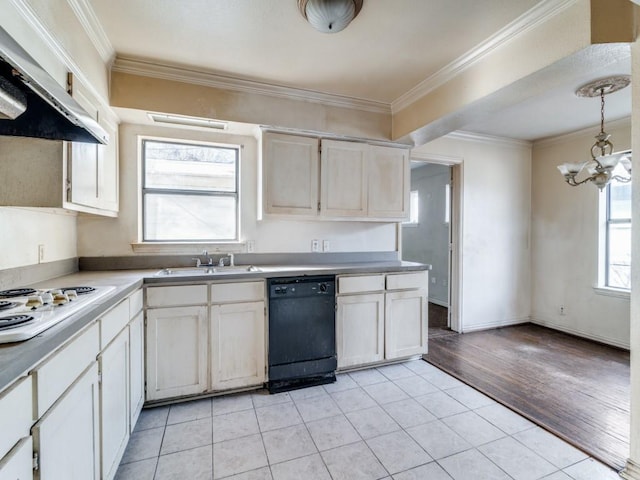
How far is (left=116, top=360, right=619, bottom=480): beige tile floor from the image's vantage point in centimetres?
172

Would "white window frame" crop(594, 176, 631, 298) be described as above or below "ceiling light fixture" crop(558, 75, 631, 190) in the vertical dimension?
below

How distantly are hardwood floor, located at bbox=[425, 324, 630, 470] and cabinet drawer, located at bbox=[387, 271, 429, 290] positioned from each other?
817 millimetres

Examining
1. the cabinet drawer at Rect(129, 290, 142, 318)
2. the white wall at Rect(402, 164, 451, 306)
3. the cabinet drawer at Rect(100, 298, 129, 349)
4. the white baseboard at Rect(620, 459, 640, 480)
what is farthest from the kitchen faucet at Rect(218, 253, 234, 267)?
the white wall at Rect(402, 164, 451, 306)

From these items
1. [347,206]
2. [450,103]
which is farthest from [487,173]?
[347,206]

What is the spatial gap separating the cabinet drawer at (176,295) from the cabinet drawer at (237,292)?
0.28ft

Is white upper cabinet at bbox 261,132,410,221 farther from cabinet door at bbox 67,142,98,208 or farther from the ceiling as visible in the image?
cabinet door at bbox 67,142,98,208

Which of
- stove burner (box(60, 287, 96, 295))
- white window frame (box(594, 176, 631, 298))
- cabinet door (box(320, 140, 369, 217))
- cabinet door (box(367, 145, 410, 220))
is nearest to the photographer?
stove burner (box(60, 287, 96, 295))

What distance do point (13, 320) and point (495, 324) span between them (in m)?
4.79

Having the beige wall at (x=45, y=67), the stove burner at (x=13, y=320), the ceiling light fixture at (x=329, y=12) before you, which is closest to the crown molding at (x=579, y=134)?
the ceiling light fixture at (x=329, y=12)

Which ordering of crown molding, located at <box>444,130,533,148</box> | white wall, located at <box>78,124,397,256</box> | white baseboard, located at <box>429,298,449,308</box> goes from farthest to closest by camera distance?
white baseboard, located at <box>429,298,449,308</box>
crown molding, located at <box>444,130,533,148</box>
white wall, located at <box>78,124,397,256</box>

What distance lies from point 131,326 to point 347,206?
6.58 feet

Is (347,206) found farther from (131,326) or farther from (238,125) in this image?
(131,326)

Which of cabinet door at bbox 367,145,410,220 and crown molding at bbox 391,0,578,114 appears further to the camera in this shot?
cabinet door at bbox 367,145,410,220

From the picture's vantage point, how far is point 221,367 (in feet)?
8.01
